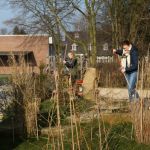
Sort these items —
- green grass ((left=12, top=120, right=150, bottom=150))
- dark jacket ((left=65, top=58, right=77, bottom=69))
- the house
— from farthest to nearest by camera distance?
1. the house
2. dark jacket ((left=65, top=58, right=77, bottom=69))
3. green grass ((left=12, top=120, right=150, bottom=150))

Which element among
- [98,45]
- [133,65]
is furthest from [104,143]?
[98,45]

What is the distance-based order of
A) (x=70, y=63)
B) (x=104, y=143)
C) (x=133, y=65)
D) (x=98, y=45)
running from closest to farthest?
(x=104, y=143)
(x=133, y=65)
(x=70, y=63)
(x=98, y=45)

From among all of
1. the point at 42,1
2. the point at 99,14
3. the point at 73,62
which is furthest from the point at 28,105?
the point at 42,1

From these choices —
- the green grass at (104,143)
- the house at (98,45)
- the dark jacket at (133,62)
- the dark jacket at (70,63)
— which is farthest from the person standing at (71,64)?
the house at (98,45)

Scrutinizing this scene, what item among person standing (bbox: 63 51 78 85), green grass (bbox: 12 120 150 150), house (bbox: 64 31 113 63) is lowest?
green grass (bbox: 12 120 150 150)

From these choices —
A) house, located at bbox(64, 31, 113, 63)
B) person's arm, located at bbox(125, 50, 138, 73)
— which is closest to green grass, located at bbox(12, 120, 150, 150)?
person's arm, located at bbox(125, 50, 138, 73)

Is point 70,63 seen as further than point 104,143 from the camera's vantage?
Yes

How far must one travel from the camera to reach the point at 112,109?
11570 millimetres

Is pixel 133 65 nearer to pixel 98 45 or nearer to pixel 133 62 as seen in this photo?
pixel 133 62

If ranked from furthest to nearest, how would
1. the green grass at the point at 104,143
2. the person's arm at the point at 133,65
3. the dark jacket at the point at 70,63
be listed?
the dark jacket at the point at 70,63 → the person's arm at the point at 133,65 → the green grass at the point at 104,143

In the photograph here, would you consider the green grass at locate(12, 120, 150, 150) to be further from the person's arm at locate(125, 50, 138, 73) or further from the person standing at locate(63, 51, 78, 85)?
the person standing at locate(63, 51, 78, 85)

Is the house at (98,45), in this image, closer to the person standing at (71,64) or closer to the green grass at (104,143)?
the person standing at (71,64)

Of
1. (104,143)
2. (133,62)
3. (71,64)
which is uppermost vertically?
(133,62)

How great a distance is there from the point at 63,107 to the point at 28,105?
78.2 inches
